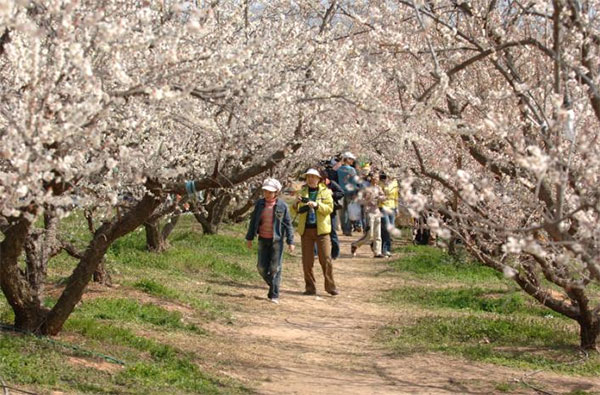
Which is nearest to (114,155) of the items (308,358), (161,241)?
(308,358)

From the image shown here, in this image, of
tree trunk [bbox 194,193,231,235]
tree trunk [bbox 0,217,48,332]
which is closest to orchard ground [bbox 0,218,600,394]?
tree trunk [bbox 0,217,48,332]

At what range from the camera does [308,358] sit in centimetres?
1009

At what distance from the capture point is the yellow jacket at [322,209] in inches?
560

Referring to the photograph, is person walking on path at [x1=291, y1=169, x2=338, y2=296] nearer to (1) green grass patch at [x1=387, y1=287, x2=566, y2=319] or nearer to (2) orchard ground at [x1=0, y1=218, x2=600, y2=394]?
(2) orchard ground at [x1=0, y1=218, x2=600, y2=394]

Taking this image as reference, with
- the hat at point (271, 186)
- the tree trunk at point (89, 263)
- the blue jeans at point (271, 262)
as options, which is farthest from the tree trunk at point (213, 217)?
the tree trunk at point (89, 263)

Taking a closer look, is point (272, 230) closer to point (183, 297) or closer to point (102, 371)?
point (183, 297)

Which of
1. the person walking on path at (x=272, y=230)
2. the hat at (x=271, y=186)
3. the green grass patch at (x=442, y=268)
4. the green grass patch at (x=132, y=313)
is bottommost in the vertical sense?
the green grass patch at (x=132, y=313)

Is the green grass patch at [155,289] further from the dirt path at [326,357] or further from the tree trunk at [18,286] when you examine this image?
the tree trunk at [18,286]

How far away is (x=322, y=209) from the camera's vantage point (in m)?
14.3

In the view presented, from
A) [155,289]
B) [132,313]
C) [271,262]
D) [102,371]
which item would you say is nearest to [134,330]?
[132,313]

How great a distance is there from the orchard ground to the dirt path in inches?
0.8

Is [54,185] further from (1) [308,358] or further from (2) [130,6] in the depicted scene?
(1) [308,358]

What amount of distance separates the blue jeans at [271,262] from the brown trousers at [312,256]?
0.96m

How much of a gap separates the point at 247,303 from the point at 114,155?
21.4 feet
